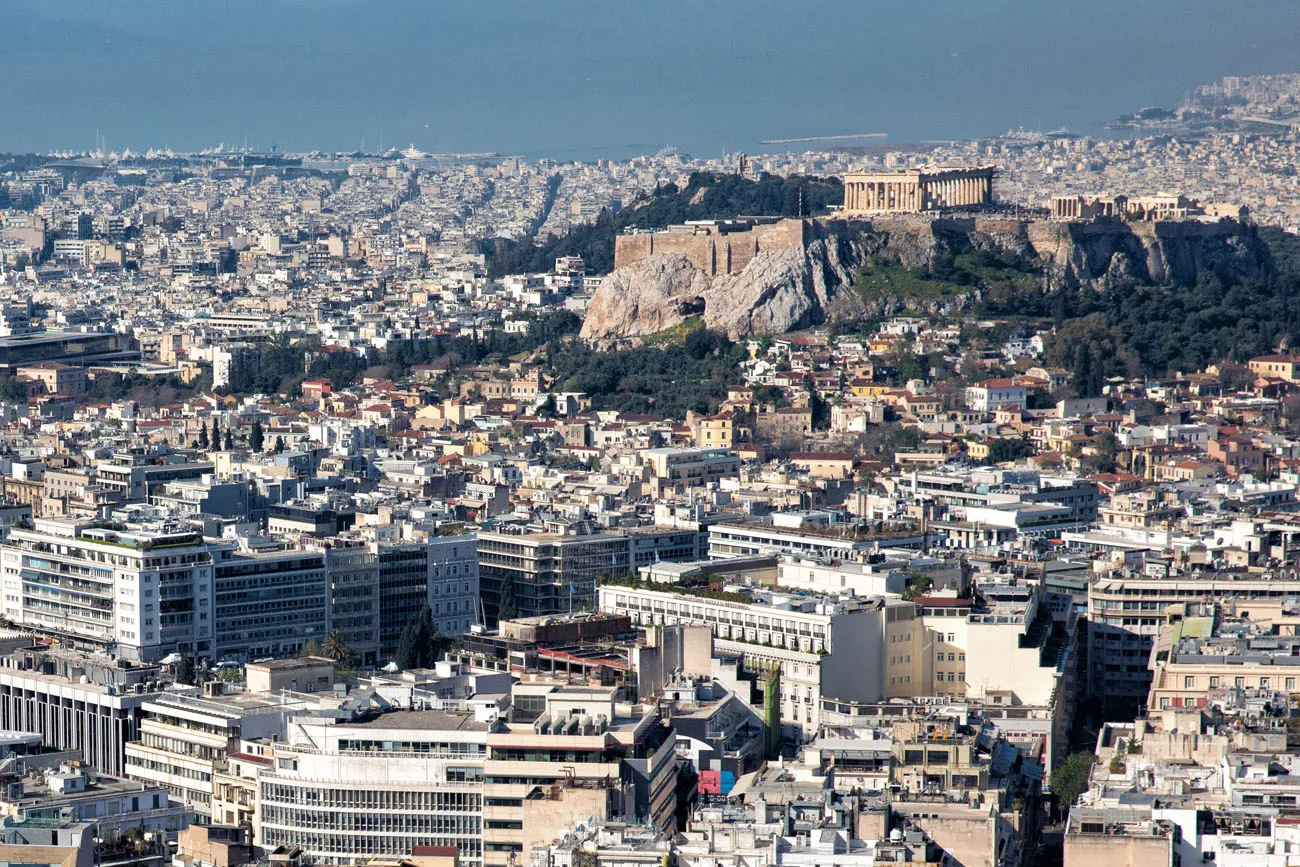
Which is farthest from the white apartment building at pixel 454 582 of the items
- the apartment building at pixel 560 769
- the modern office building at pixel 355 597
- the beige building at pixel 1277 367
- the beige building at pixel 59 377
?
the beige building at pixel 59 377

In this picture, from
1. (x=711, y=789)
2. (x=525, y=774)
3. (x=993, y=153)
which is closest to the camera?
(x=525, y=774)

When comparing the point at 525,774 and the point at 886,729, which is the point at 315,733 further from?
the point at 886,729

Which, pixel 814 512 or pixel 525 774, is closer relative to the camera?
pixel 525 774

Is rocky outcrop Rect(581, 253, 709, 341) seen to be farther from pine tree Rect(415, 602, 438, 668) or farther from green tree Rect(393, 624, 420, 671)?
green tree Rect(393, 624, 420, 671)

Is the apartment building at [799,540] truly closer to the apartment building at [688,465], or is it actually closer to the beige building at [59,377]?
the apartment building at [688,465]

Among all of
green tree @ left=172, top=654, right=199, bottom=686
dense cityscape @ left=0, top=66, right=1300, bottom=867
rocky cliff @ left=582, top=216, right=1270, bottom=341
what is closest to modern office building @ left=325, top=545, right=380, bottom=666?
dense cityscape @ left=0, top=66, right=1300, bottom=867

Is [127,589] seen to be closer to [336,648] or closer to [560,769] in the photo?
[336,648]

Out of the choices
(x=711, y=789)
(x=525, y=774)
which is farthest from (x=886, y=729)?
(x=525, y=774)

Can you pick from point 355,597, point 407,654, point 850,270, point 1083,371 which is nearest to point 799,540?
point 355,597
